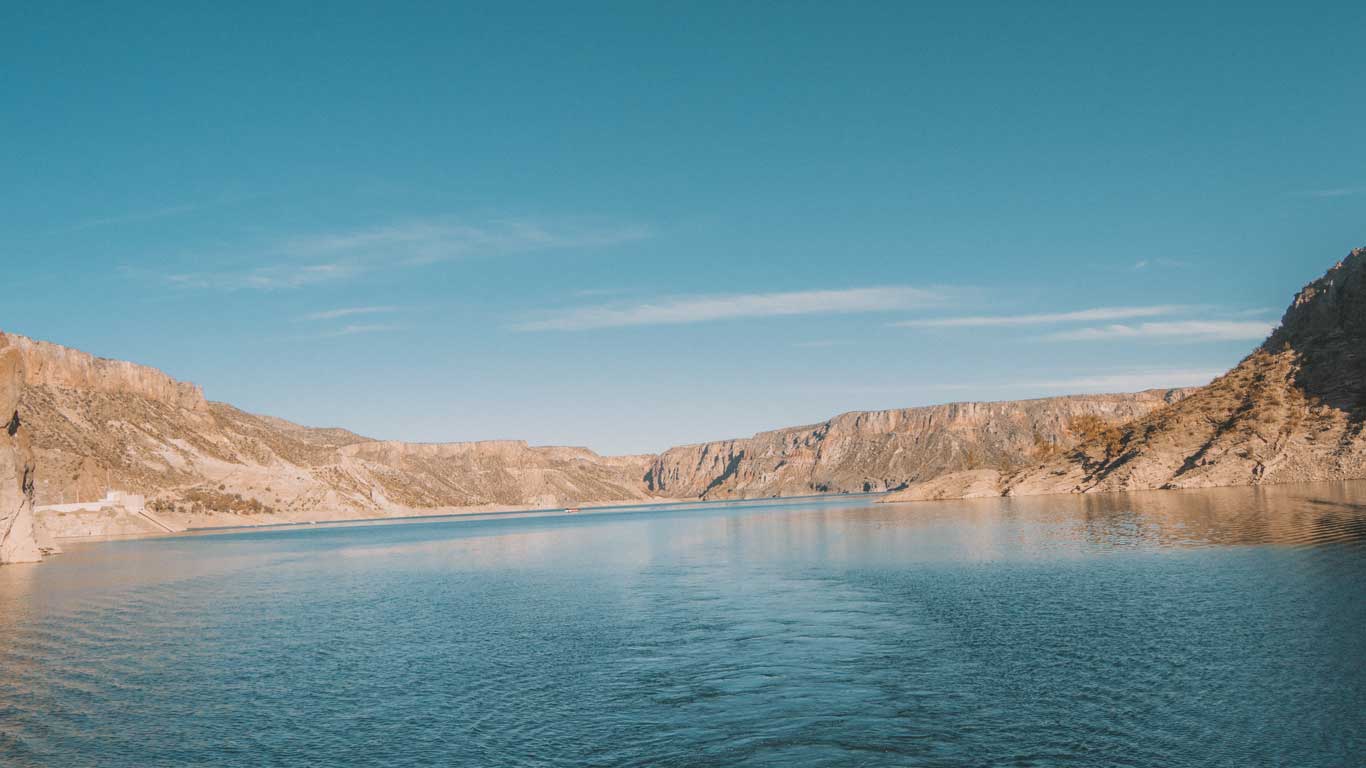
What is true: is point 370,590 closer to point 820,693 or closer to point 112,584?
point 112,584

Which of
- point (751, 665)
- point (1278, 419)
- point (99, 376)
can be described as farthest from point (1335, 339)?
point (99, 376)

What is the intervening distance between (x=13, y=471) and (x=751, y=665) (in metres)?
59.5

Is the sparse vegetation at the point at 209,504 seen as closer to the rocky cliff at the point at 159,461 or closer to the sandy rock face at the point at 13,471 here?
the rocky cliff at the point at 159,461

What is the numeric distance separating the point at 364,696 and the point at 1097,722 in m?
15.1

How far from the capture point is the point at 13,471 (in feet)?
193

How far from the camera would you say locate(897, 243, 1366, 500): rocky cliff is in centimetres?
8456

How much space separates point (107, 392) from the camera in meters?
175

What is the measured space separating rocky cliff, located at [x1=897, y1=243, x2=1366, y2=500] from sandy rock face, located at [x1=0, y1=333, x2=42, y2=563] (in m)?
105

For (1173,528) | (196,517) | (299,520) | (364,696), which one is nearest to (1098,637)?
(364,696)

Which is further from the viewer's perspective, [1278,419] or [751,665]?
[1278,419]

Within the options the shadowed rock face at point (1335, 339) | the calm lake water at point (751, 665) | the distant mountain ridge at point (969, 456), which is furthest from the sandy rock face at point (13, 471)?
the shadowed rock face at point (1335, 339)

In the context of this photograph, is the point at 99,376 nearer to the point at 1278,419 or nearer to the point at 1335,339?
the point at 1278,419

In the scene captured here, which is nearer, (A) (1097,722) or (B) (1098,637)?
(A) (1097,722)

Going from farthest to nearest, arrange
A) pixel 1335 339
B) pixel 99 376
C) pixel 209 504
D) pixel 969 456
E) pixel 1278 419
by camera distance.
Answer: pixel 969 456 < pixel 99 376 < pixel 209 504 < pixel 1335 339 < pixel 1278 419
